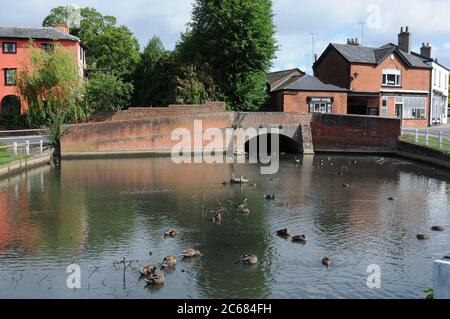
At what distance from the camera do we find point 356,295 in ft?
37.3

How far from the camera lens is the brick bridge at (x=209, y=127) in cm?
3644

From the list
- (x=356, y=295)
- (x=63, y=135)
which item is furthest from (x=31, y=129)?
(x=356, y=295)

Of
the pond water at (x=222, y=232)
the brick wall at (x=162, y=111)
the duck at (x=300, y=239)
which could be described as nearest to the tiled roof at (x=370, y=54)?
the brick wall at (x=162, y=111)

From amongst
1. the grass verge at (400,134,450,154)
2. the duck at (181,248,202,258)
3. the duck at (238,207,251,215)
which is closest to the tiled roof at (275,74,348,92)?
the grass verge at (400,134,450,154)

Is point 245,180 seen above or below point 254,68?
below

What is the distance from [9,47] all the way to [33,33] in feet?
7.62

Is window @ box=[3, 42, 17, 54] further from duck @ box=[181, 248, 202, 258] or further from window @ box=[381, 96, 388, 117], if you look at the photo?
duck @ box=[181, 248, 202, 258]

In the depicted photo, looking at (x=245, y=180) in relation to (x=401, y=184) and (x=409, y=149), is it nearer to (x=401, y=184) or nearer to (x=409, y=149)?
(x=401, y=184)

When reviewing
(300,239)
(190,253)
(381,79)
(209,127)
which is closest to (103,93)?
(209,127)

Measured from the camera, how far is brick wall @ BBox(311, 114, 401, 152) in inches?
1507

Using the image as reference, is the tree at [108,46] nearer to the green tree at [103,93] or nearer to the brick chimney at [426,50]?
the green tree at [103,93]

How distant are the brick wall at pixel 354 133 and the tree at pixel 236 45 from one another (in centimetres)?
661

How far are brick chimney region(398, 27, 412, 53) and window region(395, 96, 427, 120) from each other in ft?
18.4

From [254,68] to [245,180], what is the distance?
20.4 meters
